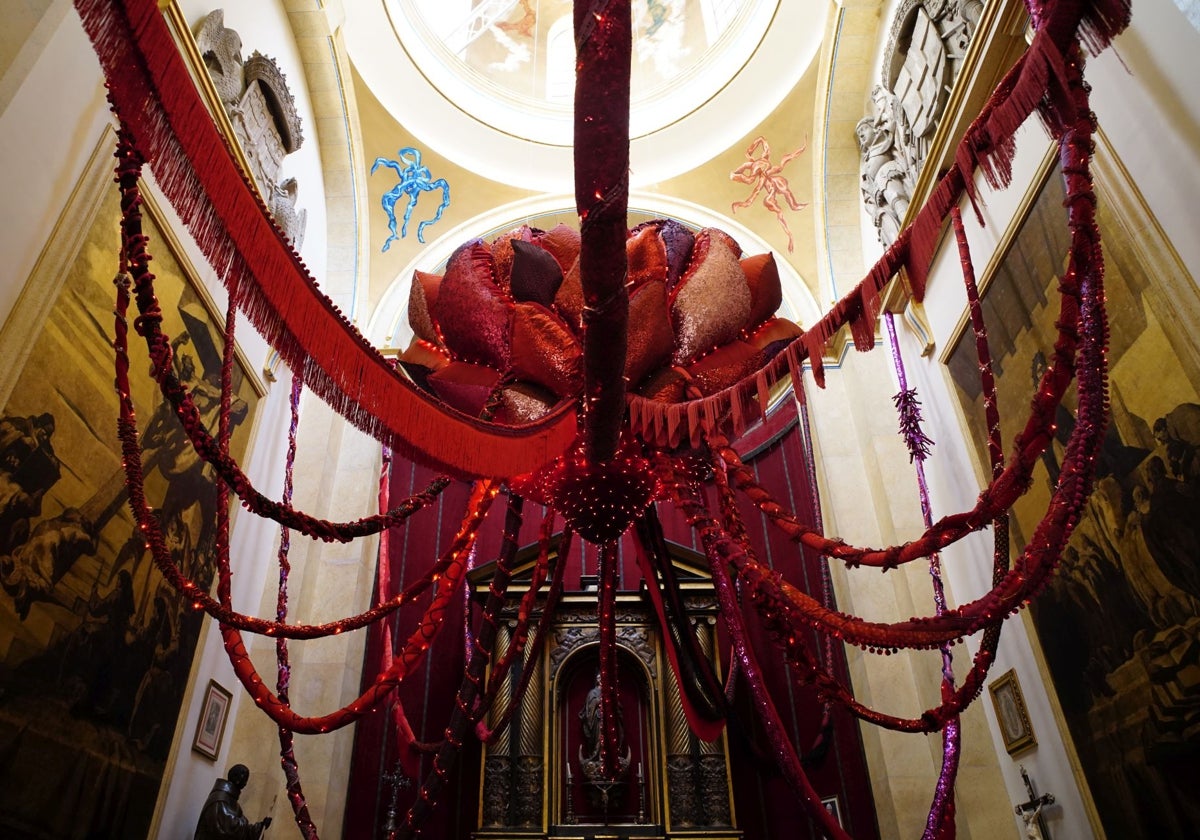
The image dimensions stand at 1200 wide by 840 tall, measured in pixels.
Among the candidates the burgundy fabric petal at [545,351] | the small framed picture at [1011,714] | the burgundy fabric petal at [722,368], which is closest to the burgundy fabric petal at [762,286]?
the burgundy fabric petal at [722,368]

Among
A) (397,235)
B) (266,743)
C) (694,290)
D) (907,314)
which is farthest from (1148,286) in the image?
(397,235)

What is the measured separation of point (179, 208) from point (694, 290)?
72.0 inches

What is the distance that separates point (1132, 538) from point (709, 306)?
1.94 metres

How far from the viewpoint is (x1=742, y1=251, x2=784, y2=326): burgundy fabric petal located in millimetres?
2951

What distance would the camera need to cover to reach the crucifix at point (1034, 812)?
12.3 ft

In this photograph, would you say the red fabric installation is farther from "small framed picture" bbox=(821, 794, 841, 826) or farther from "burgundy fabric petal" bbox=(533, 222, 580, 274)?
"small framed picture" bbox=(821, 794, 841, 826)

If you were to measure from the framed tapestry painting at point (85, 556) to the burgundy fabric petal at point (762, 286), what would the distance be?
2.87 m

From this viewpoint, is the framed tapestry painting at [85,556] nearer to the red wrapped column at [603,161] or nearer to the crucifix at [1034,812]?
the red wrapped column at [603,161]

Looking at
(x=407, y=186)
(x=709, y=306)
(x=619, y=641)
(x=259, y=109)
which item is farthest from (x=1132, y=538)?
(x=407, y=186)

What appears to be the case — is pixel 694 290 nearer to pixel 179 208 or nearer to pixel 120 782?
pixel 179 208

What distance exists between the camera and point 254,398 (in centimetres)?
529

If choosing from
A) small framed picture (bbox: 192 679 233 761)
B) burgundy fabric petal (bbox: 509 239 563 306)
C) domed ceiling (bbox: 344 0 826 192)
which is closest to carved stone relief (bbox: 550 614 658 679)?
small framed picture (bbox: 192 679 233 761)

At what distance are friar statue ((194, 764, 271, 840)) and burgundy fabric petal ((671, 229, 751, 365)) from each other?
358 centimetres

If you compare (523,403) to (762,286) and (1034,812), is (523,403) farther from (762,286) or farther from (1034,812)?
(1034,812)
